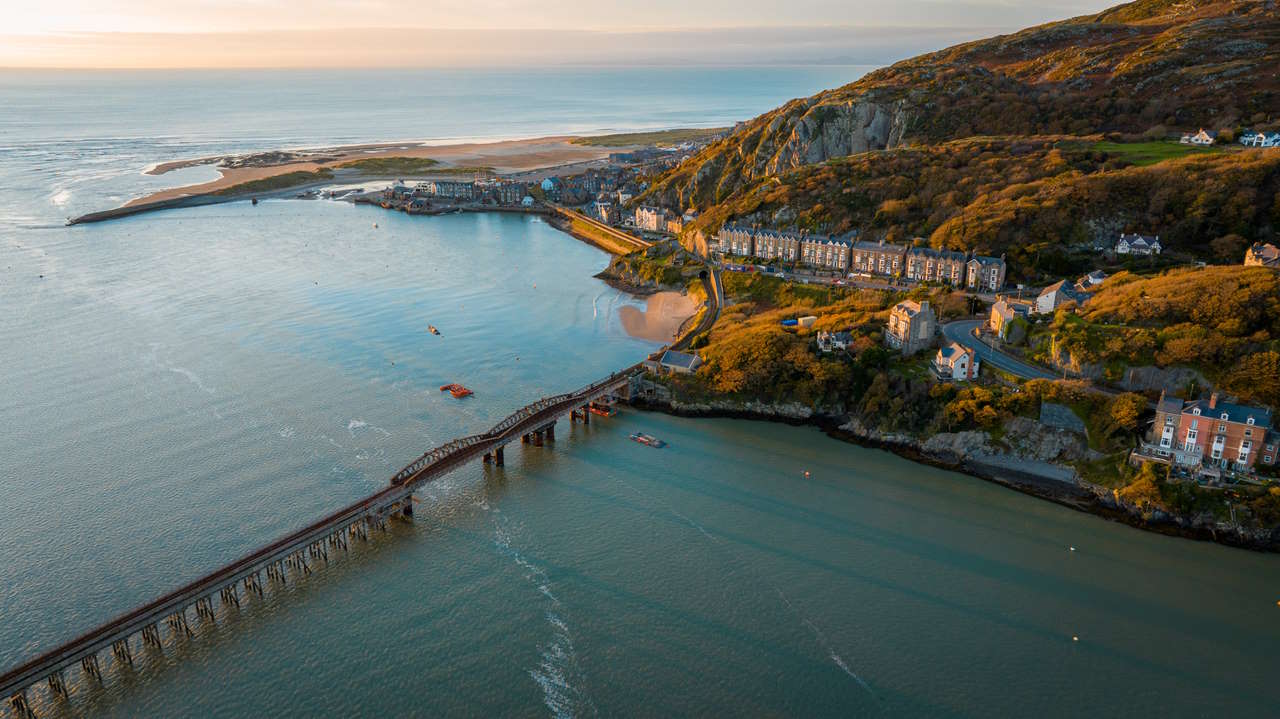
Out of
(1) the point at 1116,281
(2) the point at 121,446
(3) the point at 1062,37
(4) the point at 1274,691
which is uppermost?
(3) the point at 1062,37

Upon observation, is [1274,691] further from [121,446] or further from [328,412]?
[121,446]

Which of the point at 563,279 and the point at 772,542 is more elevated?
the point at 563,279

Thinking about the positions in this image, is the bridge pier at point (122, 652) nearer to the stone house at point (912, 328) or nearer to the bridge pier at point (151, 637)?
the bridge pier at point (151, 637)

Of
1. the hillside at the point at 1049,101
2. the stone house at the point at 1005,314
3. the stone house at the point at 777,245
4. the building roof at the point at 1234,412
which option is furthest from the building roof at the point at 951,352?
the hillside at the point at 1049,101

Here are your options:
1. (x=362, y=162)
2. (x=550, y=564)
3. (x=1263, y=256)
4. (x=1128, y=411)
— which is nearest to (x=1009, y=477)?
(x=1128, y=411)

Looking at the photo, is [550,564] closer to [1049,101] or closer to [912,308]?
[912,308]

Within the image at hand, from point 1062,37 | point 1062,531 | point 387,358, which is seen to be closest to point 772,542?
point 1062,531
